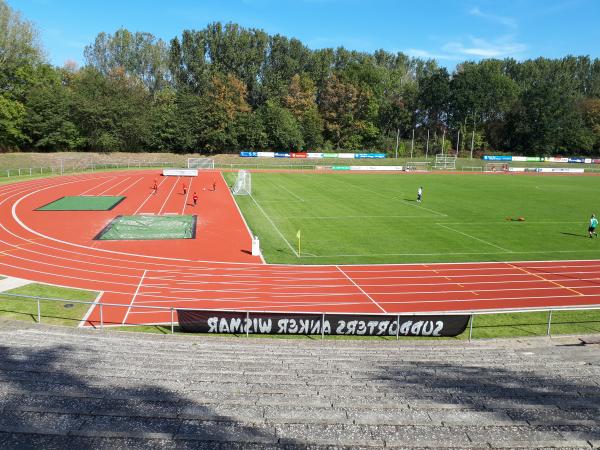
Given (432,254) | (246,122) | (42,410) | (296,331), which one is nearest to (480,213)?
(432,254)

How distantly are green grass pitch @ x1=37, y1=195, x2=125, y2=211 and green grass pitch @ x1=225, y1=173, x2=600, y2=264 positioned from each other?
11216mm

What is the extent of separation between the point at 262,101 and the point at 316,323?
96796 millimetres

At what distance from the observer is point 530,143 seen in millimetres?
105188

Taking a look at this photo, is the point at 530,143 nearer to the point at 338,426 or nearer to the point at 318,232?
the point at 318,232

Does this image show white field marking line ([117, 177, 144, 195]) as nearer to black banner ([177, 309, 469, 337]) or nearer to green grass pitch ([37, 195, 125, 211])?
green grass pitch ([37, 195, 125, 211])

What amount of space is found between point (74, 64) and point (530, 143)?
103869mm

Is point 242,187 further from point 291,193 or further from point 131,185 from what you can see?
point 131,185

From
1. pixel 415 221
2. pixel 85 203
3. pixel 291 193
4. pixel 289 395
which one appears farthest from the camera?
pixel 291 193

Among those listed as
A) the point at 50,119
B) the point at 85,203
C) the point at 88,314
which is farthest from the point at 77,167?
the point at 88,314

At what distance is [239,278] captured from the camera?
2183cm

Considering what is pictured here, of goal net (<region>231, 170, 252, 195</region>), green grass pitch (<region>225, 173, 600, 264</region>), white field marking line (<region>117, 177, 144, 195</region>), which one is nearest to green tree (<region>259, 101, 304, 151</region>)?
green grass pitch (<region>225, 173, 600, 264</region>)

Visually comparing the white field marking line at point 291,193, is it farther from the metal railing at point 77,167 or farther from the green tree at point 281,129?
the green tree at point 281,129

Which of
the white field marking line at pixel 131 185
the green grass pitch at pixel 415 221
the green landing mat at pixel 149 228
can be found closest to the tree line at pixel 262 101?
the white field marking line at pixel 131 185

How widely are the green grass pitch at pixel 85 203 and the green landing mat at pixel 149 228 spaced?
5.44 m
